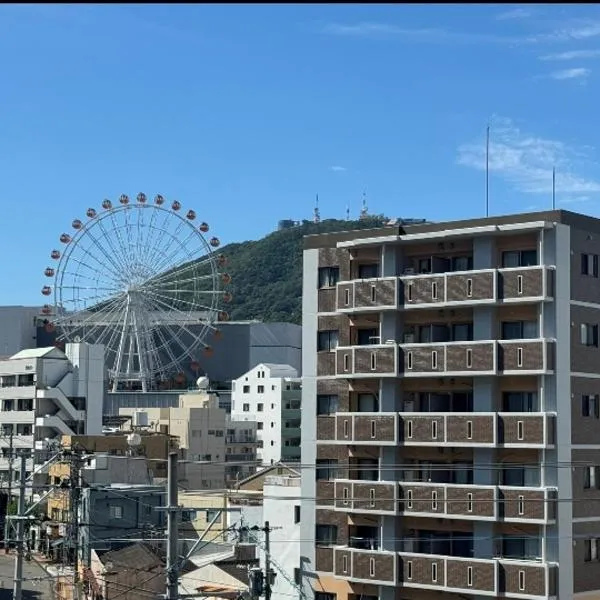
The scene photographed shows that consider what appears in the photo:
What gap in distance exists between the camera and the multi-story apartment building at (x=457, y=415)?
24.3 metres

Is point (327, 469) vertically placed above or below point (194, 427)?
below

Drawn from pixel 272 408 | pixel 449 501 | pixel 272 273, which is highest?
pixel 272 273

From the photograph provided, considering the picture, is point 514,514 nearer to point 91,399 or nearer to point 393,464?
point 393,464

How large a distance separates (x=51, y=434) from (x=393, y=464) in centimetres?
3906

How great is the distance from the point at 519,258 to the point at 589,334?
7.68 ft

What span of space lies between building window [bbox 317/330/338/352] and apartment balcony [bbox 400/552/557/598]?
18.4 ft

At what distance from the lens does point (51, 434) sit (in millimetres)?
62125

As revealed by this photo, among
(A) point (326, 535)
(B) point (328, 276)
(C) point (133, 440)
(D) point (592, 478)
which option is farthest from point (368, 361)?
(C) point (133, 440)

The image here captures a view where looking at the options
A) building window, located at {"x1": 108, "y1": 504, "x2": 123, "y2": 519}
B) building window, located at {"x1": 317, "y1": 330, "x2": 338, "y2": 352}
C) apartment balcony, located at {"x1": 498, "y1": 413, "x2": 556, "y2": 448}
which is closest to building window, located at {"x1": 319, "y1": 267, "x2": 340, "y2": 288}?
building window, located at {"x1": 317, "y1": 330, "x2": 338, "y2": 352}

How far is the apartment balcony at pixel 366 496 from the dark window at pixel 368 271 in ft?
16.6

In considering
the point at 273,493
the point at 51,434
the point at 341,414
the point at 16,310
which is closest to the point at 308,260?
the point at 341,414

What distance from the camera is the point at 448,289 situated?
25734mm

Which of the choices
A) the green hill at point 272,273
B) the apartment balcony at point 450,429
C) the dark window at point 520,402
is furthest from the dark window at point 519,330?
the green hill at point 272,273

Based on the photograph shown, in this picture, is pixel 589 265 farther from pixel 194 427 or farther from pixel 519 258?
pixel 194 427
